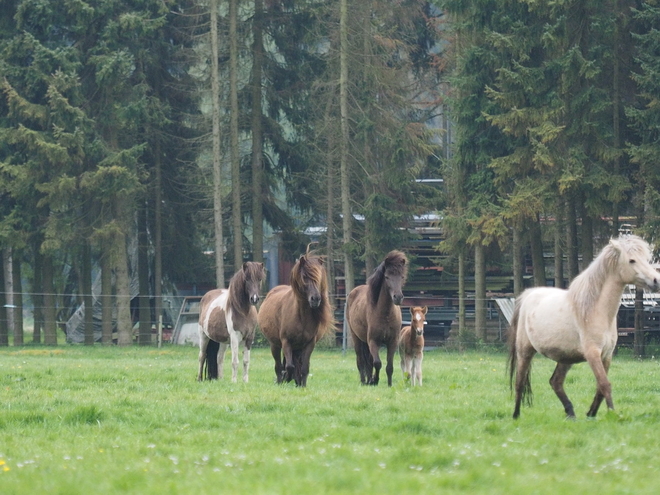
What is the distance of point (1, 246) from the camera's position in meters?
29.8

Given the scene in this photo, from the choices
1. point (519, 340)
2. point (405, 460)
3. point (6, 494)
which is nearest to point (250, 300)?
point (519, 340)

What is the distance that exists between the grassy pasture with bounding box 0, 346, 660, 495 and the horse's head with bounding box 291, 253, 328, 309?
1232 millimetres

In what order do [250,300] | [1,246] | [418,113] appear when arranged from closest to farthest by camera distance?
[250,300] < [1,246] < [418,113]

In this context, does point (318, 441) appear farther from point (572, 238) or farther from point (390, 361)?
point (572, 238)

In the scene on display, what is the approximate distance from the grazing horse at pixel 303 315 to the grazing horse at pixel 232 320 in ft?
1.66

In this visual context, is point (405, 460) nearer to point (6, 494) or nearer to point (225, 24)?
point (6, 494)

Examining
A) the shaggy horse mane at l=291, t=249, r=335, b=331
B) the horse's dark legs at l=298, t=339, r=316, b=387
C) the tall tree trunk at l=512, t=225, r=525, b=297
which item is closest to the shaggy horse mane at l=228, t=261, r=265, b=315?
the shaggy horse mane at l=291, t=249, r=335, b=331

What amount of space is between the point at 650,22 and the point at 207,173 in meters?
16.0

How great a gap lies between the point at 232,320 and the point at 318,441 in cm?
592

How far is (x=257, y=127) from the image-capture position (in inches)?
1347

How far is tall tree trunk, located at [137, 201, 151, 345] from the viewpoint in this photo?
109 feet

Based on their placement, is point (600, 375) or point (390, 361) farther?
point (390, 361)

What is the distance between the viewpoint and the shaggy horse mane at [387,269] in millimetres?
13219

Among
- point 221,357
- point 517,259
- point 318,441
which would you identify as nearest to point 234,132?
point 517,259
